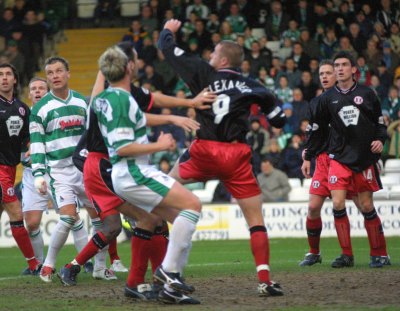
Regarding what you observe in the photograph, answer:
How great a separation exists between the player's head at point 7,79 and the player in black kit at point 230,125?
3859 millimetres

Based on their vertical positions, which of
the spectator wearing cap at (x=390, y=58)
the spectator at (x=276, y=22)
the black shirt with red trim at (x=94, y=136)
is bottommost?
the black shirt with red trim at (x=94, y=136)

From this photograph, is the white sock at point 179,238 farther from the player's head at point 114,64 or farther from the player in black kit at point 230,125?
the player's head at point 114,64

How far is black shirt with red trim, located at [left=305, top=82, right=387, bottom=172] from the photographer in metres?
13.2

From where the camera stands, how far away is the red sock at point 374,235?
1326 cm

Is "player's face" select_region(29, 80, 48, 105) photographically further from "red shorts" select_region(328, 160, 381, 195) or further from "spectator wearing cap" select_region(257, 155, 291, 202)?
"spectator wearing cap" select_region(257, 155, 291, 202)

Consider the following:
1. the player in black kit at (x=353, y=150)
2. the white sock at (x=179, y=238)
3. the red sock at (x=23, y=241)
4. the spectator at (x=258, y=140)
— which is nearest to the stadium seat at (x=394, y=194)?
the spectator at (x=258, y=140)

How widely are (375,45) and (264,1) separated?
4.01 m

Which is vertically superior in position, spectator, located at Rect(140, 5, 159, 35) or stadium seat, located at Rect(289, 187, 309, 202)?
spectator, located at Rect(140, 5, 159, 35)

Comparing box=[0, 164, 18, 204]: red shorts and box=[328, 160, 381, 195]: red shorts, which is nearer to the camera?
box=[328, 160, 381, 195]: red shorts

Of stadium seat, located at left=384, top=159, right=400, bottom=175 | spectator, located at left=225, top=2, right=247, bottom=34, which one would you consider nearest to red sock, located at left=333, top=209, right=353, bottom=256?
stadium seat, located at left=384, top=159, right=400, bottom=175

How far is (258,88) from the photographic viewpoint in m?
10.4

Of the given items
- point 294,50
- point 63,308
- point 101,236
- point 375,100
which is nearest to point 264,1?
point 294,50

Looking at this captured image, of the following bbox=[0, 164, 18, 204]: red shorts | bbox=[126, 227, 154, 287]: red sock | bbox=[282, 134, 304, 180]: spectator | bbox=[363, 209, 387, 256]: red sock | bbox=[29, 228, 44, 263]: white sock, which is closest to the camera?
bbox=[126, 227, 154, 287]: red sock

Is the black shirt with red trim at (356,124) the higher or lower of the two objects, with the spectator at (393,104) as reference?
Result: lower
